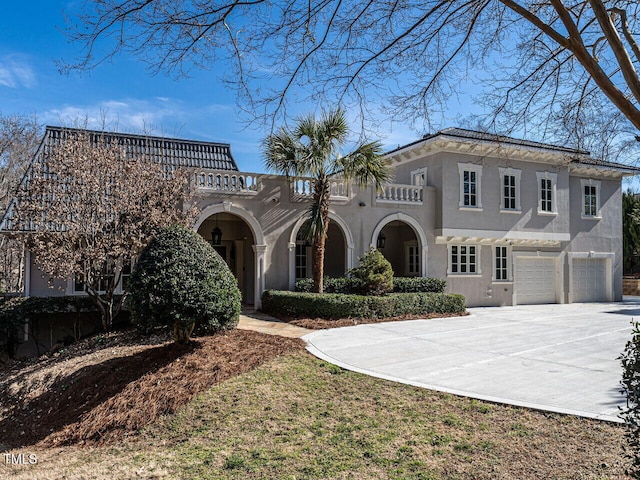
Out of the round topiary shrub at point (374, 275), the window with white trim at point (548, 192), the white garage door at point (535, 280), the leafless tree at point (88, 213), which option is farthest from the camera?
the window with white trim at point (548, 192)

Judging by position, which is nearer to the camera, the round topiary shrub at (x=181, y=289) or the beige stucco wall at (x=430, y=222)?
the round topiary shrub at (x=181, y=289)

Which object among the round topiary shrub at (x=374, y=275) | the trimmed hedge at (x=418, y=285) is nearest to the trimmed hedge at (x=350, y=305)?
the round topiary shrub at (x=374, y=275)

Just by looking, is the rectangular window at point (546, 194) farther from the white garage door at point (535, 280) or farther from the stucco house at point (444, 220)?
the white garage door at point (535, 280)

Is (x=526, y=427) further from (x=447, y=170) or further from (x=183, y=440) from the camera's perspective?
(x=447, y=170)

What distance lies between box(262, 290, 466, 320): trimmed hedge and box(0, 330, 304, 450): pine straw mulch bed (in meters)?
3.21

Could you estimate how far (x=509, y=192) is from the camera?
20.0m

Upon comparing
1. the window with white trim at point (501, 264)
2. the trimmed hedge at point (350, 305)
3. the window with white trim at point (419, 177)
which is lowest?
the trimmed hedge at point (350, 305)

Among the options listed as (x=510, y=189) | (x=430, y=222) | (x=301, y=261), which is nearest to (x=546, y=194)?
(x=510, y=189)

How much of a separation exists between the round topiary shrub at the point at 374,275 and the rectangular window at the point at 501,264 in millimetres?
6665

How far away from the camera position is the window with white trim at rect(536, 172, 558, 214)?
20688 mm

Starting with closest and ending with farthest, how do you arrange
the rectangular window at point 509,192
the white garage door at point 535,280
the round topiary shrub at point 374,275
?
the round topiary shrub at point 374,275 → the rectangular window at point 509,192 → the white garage door at point 535,280

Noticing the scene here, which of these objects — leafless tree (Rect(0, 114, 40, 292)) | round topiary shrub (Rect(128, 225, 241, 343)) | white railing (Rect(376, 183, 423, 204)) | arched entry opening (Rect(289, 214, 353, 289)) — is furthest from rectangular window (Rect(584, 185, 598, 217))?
leafless tree (Rect(0, 114, 40, 292))

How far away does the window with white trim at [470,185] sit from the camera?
18.9 m

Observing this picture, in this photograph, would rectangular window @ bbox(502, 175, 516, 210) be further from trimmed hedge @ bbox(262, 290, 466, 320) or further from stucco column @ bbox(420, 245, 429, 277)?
trimmed hedge @ bbox(262, 290, 466, 320)
